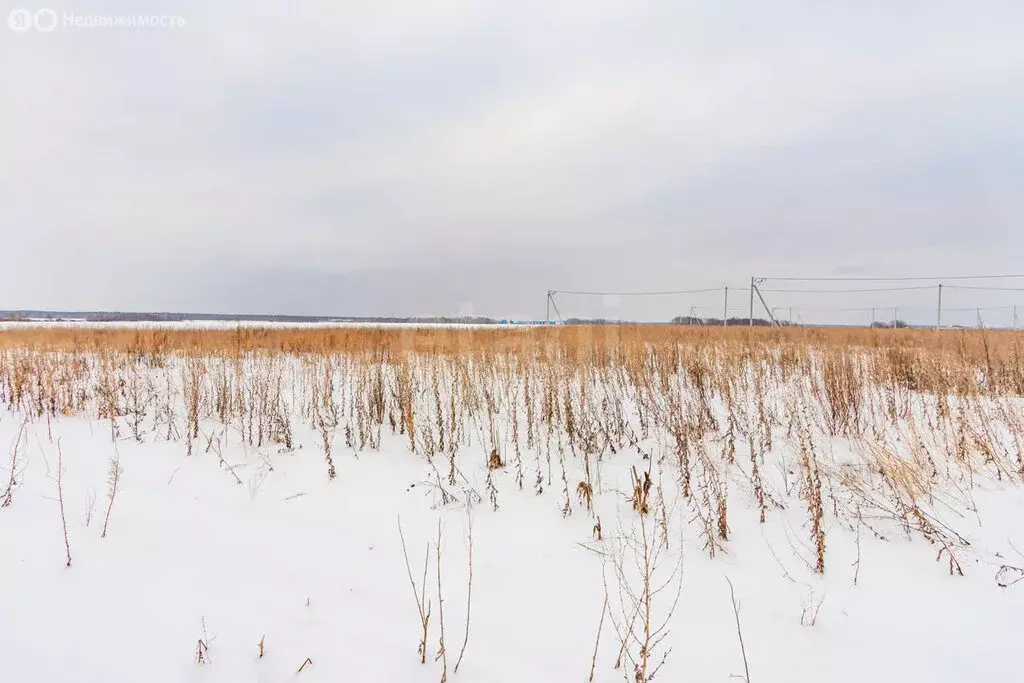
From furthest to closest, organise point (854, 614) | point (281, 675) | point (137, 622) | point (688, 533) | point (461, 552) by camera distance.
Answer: point (688, 533)
point (461, 552)
point (854, 614)
point (137, 622)
point (281, 675)

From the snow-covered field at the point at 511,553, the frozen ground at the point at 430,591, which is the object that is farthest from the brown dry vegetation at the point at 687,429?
the frozen ground at the point at 430,591

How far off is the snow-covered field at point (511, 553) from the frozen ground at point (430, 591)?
11 millimetres

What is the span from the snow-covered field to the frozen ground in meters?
0.01

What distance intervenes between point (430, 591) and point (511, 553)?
483mm

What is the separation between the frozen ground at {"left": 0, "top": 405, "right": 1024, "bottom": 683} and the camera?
154cm

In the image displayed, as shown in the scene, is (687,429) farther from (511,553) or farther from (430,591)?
(430,591)

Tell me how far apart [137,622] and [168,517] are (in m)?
1.05

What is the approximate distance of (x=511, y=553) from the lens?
88.9 inches

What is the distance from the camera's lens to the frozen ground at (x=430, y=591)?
1537 millimetres

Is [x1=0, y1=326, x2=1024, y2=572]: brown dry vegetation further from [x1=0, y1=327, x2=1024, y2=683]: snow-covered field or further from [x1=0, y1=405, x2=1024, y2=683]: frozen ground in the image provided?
[x1=0, y1=405, x2=1024, y2=683]: frozen ground

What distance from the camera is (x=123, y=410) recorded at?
4.44 meters

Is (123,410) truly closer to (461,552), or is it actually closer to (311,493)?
(311,493)

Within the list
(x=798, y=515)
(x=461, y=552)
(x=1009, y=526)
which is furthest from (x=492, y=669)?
(x=1009, y=526)

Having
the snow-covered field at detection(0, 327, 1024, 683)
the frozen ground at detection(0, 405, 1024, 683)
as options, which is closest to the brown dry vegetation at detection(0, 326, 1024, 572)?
the snow-covered field at detection(0, 327, 1024, 683)
